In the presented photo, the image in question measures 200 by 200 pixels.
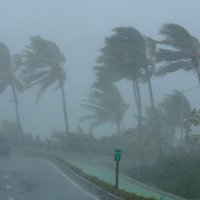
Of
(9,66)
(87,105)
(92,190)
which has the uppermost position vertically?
Result: (9,66)

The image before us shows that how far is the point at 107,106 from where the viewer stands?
65500mm

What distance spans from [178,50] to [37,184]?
16.6 metres

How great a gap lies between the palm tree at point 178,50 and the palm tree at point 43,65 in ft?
74.0

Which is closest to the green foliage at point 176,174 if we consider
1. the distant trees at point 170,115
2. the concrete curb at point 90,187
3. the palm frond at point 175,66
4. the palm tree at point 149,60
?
the concrete curb at point 90,187

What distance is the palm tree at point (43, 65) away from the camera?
2525 inches

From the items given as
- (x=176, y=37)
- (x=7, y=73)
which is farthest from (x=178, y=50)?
(x=7, y=73)

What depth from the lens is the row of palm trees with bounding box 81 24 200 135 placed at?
41.5 metres

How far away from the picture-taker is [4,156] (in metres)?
52.0

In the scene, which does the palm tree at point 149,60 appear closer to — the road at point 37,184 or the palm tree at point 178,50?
the palm tree at point 178,50

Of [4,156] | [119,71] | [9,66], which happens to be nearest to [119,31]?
[119,71]

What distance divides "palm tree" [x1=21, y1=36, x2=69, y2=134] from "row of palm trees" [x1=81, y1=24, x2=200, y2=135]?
7.67 m

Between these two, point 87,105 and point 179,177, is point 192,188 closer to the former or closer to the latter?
point 179,177

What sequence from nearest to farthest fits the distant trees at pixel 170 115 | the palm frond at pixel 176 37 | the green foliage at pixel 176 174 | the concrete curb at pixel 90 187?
the concrete curb at pixel 90 187, the green foliage at pixel 176 174, the palm frond at pixel 176 37, the distant trees at pixel 170 115

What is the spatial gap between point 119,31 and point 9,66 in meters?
28.4
